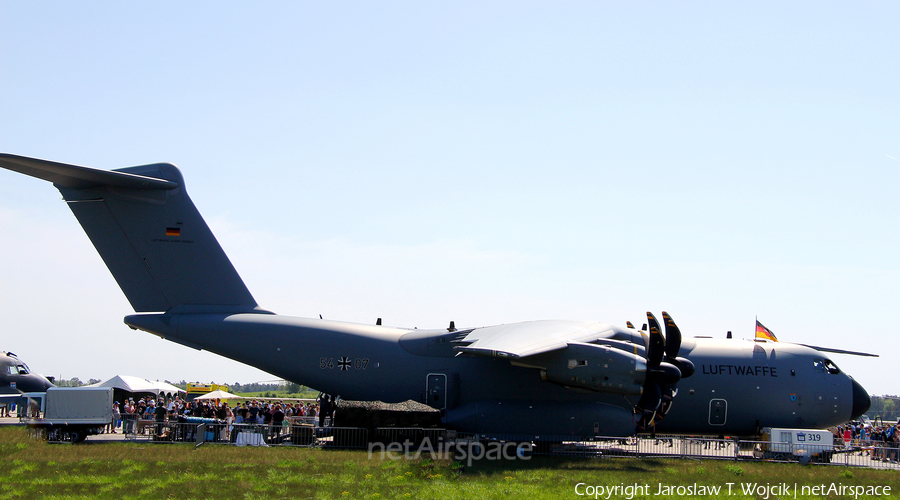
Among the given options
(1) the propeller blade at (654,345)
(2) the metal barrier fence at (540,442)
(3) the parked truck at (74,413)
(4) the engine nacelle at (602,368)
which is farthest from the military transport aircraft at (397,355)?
(3) the parked truck at (74,413)

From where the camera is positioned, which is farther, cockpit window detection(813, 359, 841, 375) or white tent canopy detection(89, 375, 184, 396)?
white tent canopy detection(89, 375, 184, 396)

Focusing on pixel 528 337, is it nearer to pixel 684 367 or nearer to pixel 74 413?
pixel 684 367

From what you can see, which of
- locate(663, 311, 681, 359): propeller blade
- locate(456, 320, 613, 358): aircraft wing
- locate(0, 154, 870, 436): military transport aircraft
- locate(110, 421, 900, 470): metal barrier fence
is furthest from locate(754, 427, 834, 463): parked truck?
locate(456, 320, 613, 358): aircraft wing

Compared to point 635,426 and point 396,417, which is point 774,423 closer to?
point 635,426

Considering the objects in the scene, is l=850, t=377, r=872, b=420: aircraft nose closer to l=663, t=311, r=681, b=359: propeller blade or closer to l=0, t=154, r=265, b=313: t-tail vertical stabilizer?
l=663, t=311, r=681, b=359: propeller blade

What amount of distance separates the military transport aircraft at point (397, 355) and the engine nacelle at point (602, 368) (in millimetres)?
1290

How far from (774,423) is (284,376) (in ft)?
39.9

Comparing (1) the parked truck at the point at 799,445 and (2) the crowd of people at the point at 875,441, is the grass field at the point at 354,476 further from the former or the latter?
(2) the crowd of people at the point at 875,441

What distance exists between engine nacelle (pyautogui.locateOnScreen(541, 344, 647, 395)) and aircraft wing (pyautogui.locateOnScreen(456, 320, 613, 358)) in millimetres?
329

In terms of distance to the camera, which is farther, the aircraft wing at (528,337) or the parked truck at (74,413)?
the parked truck at (74,413)

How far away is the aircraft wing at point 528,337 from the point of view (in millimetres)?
13922

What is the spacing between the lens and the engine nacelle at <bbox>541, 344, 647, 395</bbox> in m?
14.7

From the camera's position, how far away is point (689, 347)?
17688mm

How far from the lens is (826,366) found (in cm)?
1820
